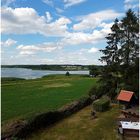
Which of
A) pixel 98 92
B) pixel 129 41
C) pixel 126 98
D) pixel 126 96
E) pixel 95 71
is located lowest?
pixel 98 92

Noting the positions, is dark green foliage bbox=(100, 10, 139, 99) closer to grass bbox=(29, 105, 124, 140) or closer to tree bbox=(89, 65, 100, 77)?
tree bbox=(89, 65, 100, 77)

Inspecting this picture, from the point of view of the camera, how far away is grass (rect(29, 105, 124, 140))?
2052cm

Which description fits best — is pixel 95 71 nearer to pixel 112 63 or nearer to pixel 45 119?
pixel 112 63

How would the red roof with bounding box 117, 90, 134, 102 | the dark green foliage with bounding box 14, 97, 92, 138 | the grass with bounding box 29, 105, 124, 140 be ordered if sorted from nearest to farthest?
the dark green foliage with bounding box 14, 97, 92, 138 → the grass with bounding box 29, 105, 124, 140 → the red roof with bounding box 117, 90, 134, 102

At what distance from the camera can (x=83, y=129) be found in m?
22.6

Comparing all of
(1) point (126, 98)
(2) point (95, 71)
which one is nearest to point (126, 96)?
(1) point (126, 98)

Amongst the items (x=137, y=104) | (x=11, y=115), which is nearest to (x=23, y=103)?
(x=11, y=115)

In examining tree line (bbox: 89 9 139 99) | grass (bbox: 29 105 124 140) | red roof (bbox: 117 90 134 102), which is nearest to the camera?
grass (bbox: 29 105 124 140)

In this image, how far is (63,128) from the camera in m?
22.9

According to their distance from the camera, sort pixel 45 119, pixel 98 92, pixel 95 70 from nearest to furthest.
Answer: pixel 45 119 → pixel 98 92 → pixel 95 70

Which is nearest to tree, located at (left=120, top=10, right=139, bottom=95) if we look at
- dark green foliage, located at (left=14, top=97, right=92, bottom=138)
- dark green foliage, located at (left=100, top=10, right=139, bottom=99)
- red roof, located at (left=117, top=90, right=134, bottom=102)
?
dark green foliage, located at (left=100, top=10, right=139, bottom=99)

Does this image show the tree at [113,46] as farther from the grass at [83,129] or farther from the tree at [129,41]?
the grass at [83,129]

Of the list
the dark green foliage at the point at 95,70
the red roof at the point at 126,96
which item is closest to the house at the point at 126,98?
the red roof at the point at 126,96

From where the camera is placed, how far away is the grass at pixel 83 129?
2052cm
